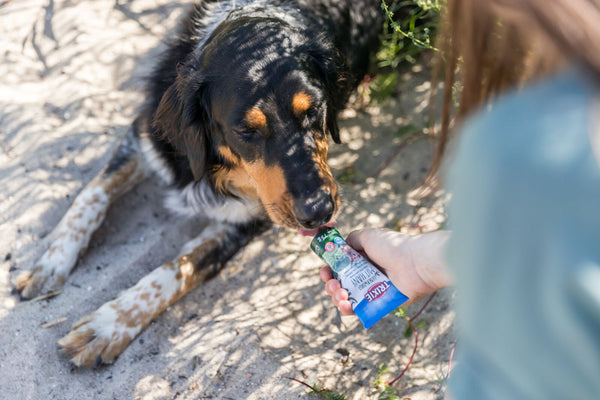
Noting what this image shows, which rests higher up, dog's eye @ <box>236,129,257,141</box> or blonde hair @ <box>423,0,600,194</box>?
blonde hair @ <box>423,0,600,194</box>

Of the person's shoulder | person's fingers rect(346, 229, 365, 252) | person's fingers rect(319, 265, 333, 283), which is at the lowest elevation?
person's fingers rect(319, 265, 333, 283)

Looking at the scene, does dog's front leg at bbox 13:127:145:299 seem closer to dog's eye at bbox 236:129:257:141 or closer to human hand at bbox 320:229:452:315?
dog's eye at bbox 236:129:257:141

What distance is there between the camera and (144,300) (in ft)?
9.86

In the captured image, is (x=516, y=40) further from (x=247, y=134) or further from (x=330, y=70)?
(x=330, y=70)

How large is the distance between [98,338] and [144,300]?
310mm

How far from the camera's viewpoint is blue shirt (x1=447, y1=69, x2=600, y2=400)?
2.72ft

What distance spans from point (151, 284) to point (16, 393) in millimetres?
842

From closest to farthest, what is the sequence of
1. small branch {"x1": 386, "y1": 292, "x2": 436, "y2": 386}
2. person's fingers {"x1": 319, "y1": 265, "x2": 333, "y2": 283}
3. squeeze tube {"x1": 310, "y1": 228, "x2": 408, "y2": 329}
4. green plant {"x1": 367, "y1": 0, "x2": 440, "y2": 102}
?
squeeze tube {"x1": 310, "y1": 228, "x2": 408, "y2": 329} → person's fingers {"x1": 319, "y1": 265, "x2": 333, "y2": 283} → small branch {"x1": 386, "y1": 292, "x2": 436, "y2": 386} → green plant {"x1": 367, "y1": 0, "x2": 440, "y2": 102}

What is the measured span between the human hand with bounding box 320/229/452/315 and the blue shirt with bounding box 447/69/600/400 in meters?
1.01

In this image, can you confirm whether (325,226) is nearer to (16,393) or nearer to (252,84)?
(252,84)

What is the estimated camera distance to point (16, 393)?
2.68m

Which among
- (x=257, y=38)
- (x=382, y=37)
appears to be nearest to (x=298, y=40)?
(x=257, y=38)

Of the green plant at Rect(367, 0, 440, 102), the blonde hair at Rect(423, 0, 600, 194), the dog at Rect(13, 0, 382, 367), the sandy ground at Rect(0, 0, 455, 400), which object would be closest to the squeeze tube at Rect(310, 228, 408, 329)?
the dog at Rect(13, 0, 382, 367)

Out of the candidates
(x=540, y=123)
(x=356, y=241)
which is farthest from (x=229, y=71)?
(x=540, y=123)
